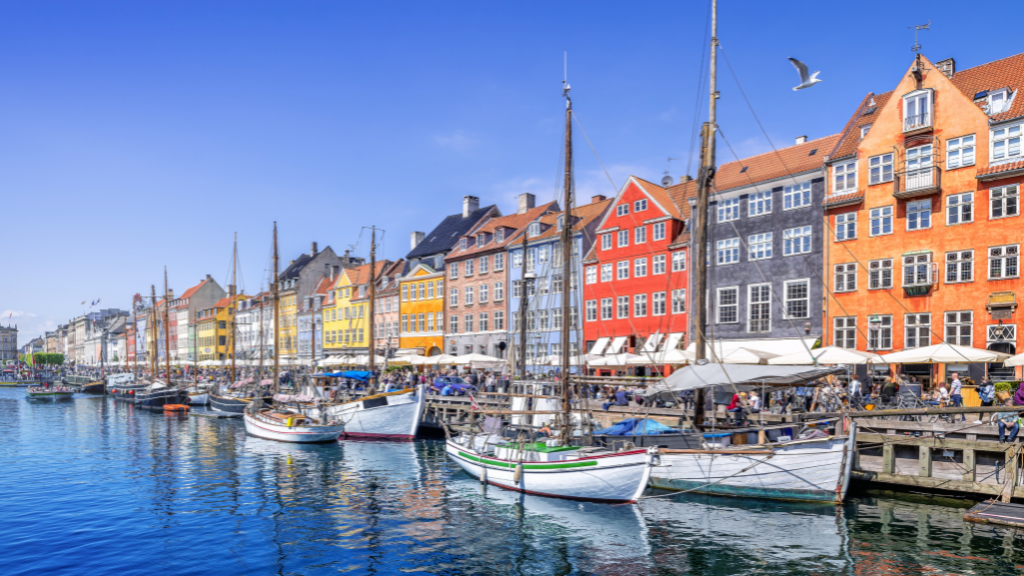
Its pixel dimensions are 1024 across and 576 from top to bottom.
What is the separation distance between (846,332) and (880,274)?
3.61 m

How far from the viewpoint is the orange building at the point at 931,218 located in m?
34.0

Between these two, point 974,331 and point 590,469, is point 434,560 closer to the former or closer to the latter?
point 590,469

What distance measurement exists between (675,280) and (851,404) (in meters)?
21.6

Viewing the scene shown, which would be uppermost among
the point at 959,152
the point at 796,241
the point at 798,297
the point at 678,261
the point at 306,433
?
the point at 959,152

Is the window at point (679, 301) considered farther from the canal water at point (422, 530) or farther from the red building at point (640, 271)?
the canal water at point (422, 530)

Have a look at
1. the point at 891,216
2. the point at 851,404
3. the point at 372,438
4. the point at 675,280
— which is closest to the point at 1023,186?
the point at 891,216

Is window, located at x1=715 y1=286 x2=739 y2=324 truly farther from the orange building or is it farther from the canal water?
the canal water

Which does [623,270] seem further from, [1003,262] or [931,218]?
[1003,262]

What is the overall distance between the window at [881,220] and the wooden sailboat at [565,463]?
71.5 feet

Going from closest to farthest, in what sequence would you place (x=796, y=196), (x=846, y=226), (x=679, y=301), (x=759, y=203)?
(x=846, y=226) < (x=796, y=196) < (x=759, y=203) < (x=679, y=301)

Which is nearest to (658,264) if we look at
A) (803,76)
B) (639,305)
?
(639,305)

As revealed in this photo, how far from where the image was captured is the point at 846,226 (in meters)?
39.9

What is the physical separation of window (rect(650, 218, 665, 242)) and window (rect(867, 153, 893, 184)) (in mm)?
14353

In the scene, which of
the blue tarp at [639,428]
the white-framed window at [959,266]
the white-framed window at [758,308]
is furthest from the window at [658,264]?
the blue tarp at [639,428]
